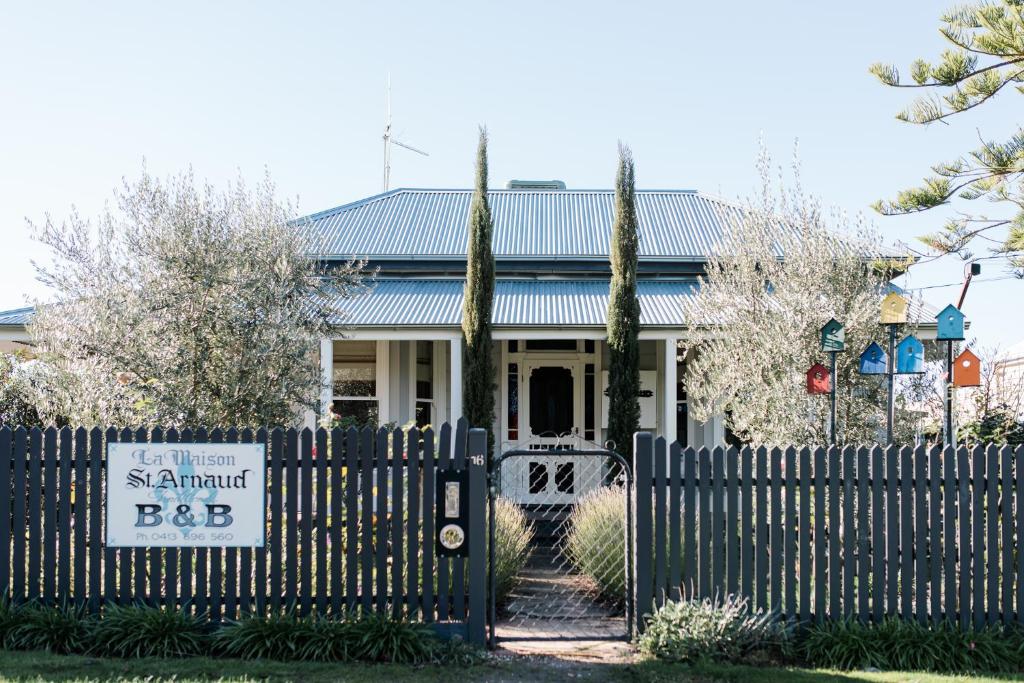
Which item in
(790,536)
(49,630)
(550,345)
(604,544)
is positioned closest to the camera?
(49,630)

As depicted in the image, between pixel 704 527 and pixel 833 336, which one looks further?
pixel 833 336

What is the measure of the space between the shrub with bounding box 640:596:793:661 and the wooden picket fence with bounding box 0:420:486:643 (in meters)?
1.27

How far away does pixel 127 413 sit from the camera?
8117 millimetres

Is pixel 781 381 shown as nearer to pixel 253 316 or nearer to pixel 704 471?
pixel 704 471

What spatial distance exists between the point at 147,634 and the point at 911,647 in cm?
526

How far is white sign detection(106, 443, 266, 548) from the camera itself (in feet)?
20.2

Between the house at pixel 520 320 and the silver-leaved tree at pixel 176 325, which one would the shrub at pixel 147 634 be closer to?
the silver-leaved tree at pixel 176 325

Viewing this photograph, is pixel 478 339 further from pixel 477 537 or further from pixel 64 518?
pixel 64 518

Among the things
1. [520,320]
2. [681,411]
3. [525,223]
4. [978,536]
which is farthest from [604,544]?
[525,223]

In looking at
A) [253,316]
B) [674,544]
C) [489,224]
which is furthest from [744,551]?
[489,224]

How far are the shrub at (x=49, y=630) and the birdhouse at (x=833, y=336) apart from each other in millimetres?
6624

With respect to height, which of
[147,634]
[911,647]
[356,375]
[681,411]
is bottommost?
[911,647]

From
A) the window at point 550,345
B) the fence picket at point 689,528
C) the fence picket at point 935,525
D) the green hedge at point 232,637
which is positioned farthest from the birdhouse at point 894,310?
the window at point 550,345

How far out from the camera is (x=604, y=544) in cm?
792
